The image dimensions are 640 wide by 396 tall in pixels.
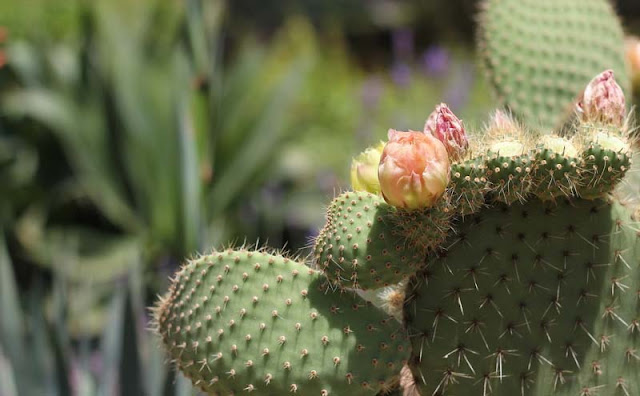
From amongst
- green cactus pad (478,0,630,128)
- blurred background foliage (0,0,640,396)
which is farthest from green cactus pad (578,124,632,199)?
blurred background foliage (0,0,640,396)

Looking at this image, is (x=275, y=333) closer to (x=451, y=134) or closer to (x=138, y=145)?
(x=451, y=134)

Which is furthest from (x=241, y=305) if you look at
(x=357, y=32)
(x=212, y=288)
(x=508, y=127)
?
(x=357, y=32)

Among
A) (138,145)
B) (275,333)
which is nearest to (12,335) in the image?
(275,333)

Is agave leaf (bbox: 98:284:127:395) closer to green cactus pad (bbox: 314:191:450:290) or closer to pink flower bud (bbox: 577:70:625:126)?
green cactus pad (bbox: 314:191:450:290)

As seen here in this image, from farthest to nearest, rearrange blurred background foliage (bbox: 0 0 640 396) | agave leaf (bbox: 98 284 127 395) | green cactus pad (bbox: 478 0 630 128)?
blurred background foliage (bbox: 0 0 640 396) → agave leaf (bbox: 98 284 127 395) → green cactus pad (bbox: 478 0 630 128)

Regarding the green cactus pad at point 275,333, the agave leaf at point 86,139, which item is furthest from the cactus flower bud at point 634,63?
the agave leaf at point 86,139

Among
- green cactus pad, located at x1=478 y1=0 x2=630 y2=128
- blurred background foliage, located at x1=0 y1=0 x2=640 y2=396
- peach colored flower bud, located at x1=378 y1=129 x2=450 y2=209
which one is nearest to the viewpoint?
peach colored flower bud, located at x1=378 y1=129 x2=450 y2=209

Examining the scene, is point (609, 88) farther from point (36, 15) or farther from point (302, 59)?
point (36, 15)
